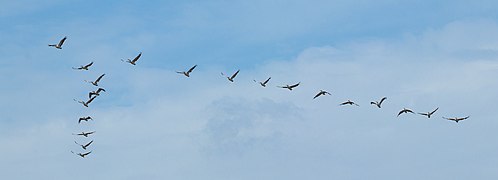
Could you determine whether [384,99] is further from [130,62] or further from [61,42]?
[61,42]

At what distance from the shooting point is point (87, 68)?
17550cm

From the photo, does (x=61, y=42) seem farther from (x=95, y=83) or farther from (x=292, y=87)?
(x=292, y=87)

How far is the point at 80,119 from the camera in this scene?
6885 inches

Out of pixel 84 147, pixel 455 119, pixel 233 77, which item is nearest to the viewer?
pixel 455 119

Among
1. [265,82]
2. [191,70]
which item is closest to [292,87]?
[265,82]

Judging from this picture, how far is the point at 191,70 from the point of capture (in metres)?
177

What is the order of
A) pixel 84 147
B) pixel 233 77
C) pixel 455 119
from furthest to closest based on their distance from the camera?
pixel 84 147 < pixel 233 77 < pixel 455 119

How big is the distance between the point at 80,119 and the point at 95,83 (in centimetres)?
625

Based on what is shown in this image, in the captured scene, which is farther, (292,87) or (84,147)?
(84,147)

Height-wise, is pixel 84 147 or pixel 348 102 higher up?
pixel 348 102

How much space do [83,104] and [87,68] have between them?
220 inches

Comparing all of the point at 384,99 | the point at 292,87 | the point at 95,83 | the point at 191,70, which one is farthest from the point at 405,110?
the point at 95,83

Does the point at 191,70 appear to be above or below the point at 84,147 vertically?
above

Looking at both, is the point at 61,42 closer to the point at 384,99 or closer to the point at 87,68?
the point at 87,68
